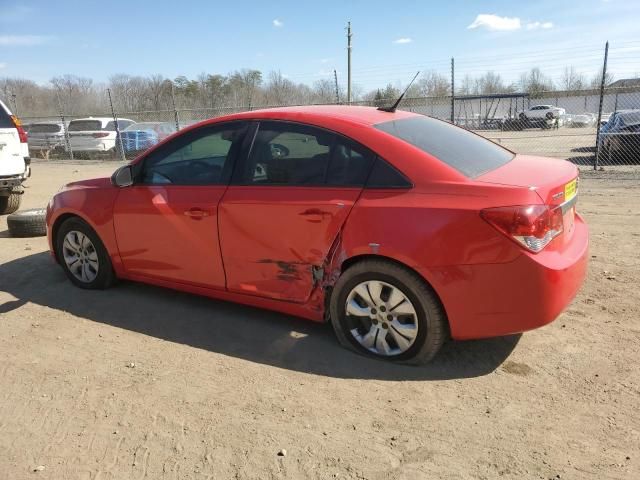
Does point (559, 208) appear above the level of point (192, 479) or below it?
above

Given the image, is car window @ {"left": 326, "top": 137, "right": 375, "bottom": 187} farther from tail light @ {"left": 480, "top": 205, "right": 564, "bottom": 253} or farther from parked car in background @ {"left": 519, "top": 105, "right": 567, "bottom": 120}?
parked car in background @ {"left": 519, "top": 105, "right": 567, "bottom": 120}

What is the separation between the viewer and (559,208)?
3092 mm

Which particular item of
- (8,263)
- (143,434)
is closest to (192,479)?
(143,434)

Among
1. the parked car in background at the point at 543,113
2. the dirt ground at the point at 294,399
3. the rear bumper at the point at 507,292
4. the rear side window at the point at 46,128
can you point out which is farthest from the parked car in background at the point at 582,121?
the rear bumper at the point at 507,292

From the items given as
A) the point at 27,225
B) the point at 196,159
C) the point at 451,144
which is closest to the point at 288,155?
the point at 196,159

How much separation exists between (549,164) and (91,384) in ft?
11.2

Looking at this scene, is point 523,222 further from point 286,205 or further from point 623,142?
point 623,142

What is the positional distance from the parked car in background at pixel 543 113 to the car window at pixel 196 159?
35.0 m

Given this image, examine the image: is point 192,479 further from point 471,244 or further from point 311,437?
point 471,244

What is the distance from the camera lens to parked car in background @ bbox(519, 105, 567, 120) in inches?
1417

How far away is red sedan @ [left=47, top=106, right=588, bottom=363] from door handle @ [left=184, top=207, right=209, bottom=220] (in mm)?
13

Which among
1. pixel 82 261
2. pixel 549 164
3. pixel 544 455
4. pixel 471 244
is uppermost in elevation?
pixel 549 164

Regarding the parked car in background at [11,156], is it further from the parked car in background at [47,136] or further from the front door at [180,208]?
the parked car in background at [47,136]

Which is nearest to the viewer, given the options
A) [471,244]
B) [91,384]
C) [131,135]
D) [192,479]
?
[192,479]
